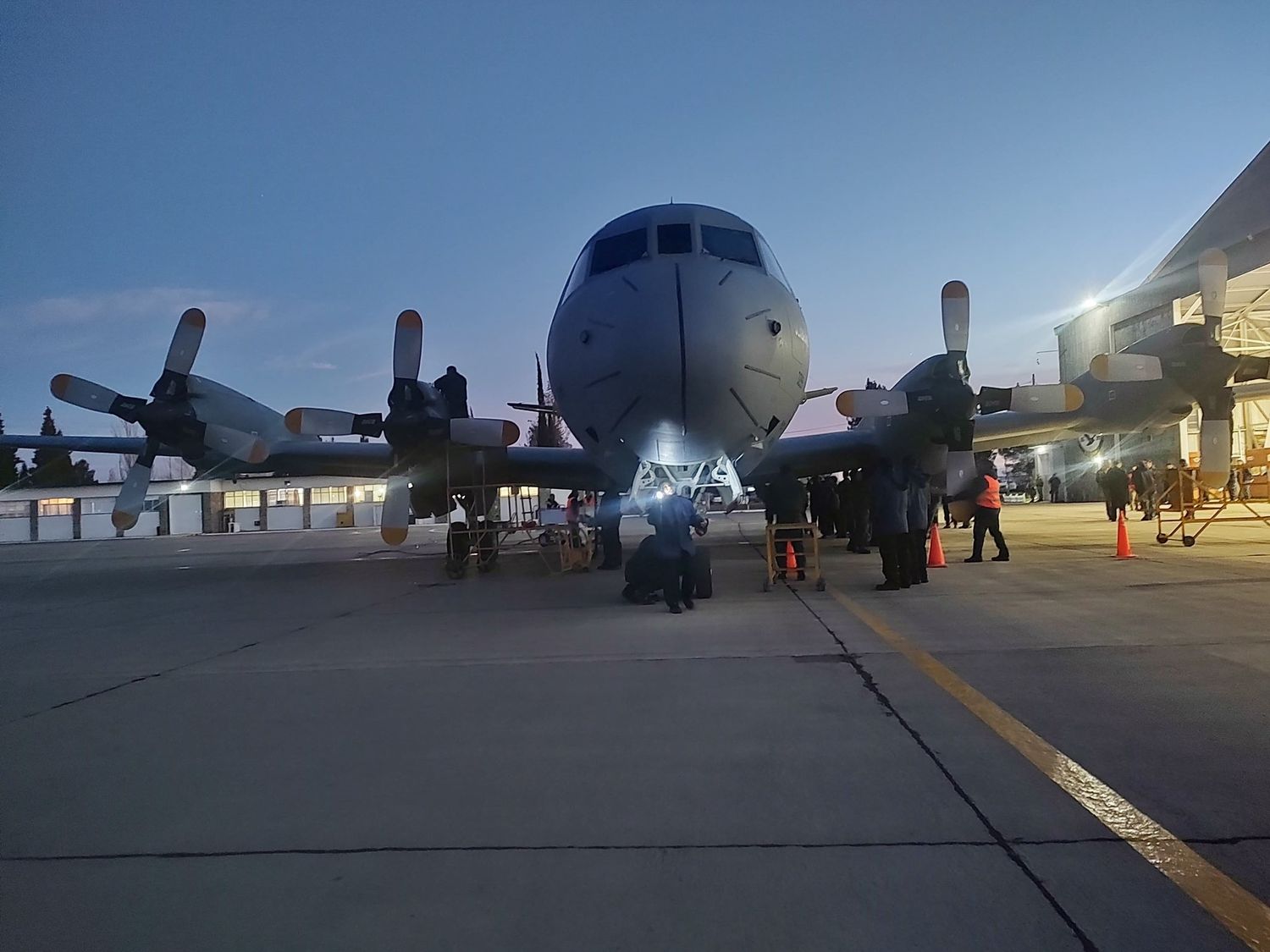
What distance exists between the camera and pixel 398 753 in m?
3.79

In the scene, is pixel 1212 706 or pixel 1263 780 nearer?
pixel 1263 780

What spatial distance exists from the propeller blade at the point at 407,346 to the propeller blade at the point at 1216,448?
12.1 metres

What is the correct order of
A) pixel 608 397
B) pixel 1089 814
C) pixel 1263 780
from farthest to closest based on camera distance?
pixel 608 397 < pixel 1263 780 < pixel 1089 814

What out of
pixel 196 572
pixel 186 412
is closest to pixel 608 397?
pixel 186 412

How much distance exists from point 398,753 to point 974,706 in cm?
303

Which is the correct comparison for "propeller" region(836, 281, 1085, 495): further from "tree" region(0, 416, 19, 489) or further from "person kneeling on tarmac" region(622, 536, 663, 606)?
"tree" region(0, 416, 19, 489)

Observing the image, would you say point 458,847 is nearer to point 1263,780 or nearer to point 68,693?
point 1263,780

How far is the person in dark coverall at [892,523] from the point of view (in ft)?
30.9

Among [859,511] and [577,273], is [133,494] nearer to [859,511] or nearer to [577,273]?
[577,273]

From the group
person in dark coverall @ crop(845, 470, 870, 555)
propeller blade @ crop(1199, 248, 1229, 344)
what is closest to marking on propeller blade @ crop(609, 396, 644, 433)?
person in dark coverall @ crop(845, 470, 870, 555)

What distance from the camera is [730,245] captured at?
30.3ft

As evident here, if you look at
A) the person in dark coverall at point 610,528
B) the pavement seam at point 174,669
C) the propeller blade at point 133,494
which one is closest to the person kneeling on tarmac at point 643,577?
the pavement seam at point 174,669

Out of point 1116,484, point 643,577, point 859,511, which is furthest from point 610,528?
point 1116,484

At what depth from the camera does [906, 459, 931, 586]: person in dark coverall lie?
388 inches
